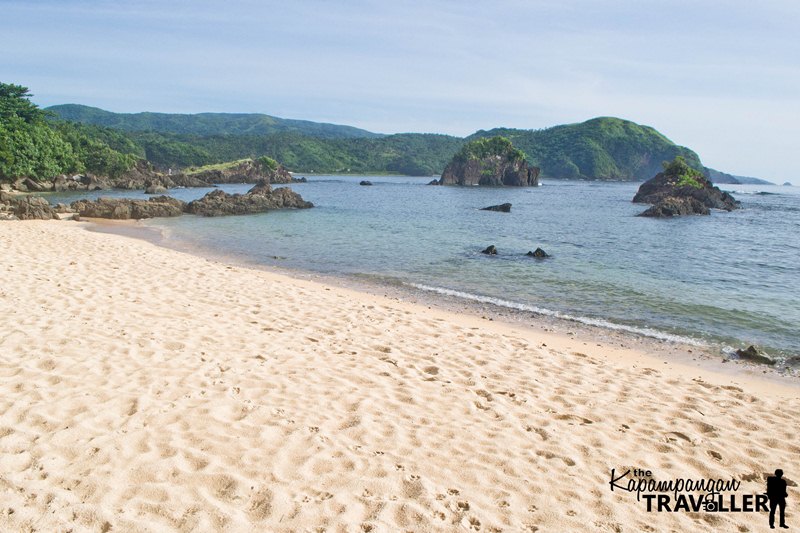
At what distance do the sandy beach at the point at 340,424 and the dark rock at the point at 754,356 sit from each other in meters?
1.23

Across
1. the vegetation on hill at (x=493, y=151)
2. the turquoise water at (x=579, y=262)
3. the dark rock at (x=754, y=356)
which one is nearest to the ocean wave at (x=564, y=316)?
the turquoise water at (x=579, y=262)

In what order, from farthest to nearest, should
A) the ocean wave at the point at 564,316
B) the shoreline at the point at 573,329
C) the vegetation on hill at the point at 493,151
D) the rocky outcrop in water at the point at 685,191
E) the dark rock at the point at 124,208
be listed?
the vegetation on hill at the point at 493,151, the rocky outcrop in water at the point at 685,191, the dark rock at the point at 124,208, the ocean wave at the point at 564,316, the shoreline at the point at 573,329

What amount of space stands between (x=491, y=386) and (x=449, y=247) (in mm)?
21066

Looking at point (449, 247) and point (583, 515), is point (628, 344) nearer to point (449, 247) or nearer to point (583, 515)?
point (583, 515)

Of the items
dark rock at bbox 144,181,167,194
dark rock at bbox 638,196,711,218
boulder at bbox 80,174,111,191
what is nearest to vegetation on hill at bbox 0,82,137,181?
boulder at bbox 80,174,111,191

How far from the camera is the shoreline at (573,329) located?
10695 mm

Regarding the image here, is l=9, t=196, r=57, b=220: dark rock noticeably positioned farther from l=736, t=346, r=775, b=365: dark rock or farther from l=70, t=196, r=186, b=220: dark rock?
l=736, t=346, r=775, b=365: dark rock

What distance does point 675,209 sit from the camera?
53625mm

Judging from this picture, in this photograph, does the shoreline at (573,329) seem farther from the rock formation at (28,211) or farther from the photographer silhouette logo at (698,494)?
the rock formation at (28,211)

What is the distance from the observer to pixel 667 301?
55.1 feet

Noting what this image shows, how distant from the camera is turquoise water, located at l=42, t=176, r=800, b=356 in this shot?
15.1 m

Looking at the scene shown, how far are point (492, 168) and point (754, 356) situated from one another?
125 meters

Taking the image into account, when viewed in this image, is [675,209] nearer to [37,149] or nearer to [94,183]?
[37,149]

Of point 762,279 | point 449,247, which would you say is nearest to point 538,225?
point 449,247
